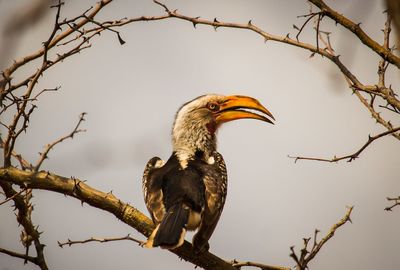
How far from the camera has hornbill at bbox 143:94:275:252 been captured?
14.4 feet

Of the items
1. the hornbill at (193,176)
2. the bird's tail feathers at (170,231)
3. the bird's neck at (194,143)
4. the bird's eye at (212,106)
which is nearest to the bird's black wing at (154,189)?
the hornbill at (193,176)

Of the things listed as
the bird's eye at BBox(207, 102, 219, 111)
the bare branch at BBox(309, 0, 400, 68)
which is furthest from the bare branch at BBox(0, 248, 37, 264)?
the bird's eye at BBox(207, 102, 219, 111)

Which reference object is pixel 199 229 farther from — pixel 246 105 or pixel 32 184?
pixel 246 105

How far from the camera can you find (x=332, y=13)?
3562 mm

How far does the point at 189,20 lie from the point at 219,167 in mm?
1782

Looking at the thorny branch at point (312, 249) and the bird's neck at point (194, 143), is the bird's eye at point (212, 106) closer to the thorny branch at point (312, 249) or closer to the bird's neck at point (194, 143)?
the bird's neck at point (194, 143)

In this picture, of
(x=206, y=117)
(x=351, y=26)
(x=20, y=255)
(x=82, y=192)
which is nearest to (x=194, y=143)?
(x=206, y=117)

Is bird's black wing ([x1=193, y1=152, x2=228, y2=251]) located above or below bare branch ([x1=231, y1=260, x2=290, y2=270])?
above

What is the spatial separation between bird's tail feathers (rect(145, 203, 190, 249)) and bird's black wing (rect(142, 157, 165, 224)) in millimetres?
115

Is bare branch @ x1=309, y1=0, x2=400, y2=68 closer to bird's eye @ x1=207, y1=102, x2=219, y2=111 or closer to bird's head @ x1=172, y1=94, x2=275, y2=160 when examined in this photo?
bird's head @ x1=172, y1=94, x2=275, y2=160

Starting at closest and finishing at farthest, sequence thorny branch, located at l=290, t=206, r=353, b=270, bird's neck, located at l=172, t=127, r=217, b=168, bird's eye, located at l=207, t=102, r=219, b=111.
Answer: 1. thorny branch, located at l=290, t=206, r=353, b=270
2. bird's neck, located at l=172, t=127, r=217, b=168
3. bird's eye, located at l=207, t=102, r=219, b=111

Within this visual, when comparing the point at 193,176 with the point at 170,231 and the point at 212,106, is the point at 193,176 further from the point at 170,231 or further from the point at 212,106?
the point at 212,106

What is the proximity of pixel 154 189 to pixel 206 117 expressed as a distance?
157cm

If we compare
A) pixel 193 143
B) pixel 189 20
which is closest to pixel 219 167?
pixel 193 143
